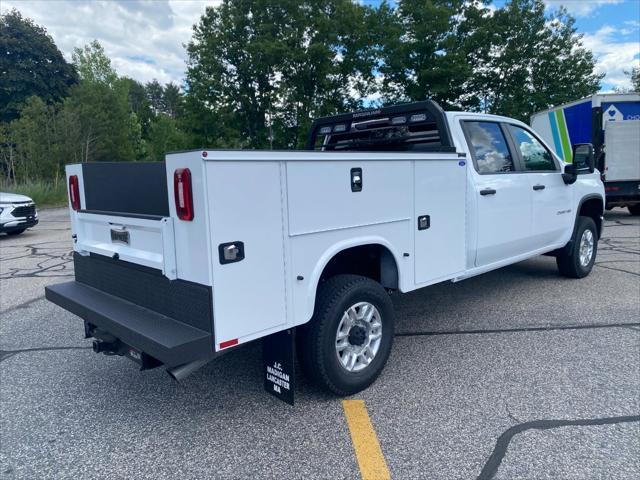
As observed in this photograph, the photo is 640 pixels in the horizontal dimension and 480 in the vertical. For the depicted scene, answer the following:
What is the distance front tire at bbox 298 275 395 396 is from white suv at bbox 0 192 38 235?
11.5 meters

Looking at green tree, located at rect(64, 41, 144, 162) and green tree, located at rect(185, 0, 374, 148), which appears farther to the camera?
green tree, located at rect(64, 41, 144, 162)

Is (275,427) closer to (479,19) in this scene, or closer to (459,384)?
(459,384)

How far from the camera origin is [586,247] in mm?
6715

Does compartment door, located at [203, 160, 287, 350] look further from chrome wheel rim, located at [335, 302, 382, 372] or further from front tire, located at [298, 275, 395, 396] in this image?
chrome wheel rim, located at [335, 302, 382, 372]

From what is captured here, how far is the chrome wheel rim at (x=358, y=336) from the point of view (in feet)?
11.1

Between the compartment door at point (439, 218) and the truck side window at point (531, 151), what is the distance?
4.62 feet

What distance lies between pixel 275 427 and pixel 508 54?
2781 centimetres

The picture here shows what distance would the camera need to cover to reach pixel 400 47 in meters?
25.0

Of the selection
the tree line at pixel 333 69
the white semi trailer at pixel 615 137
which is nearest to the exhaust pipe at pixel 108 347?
the white semi trailer at pixel 615 137

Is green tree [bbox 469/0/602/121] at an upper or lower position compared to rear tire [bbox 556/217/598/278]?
upper

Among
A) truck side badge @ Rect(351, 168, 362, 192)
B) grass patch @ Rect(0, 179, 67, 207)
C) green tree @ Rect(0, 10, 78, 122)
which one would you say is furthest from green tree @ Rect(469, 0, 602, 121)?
green tree @ Rect(0, 10, 78, 122)

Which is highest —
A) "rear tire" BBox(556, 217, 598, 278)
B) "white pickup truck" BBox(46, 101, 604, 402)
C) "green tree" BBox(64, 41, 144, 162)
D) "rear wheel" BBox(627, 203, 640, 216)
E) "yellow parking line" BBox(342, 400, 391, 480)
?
"green tree" BBox(64, 41, 144, 162)

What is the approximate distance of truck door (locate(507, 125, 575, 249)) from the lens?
5328 millimetres

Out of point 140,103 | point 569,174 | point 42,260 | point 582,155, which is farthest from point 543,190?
point 140,103
